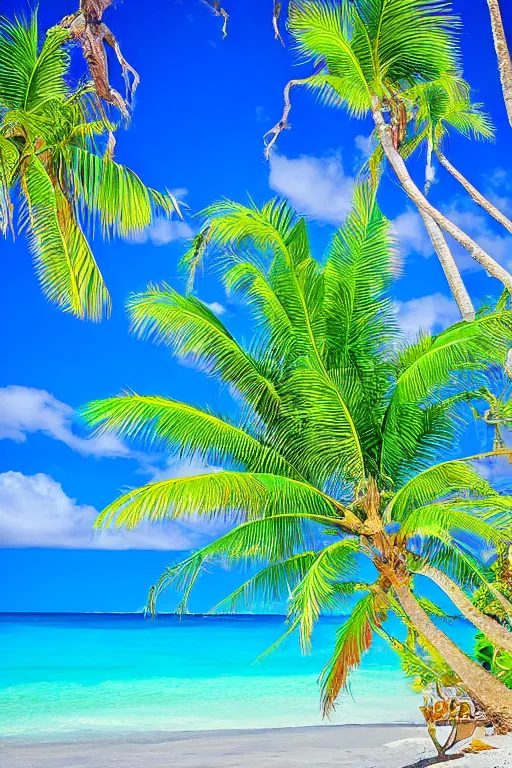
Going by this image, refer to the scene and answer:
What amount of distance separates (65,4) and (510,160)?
16.4 metres

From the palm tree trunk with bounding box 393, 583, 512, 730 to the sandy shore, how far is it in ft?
0.92

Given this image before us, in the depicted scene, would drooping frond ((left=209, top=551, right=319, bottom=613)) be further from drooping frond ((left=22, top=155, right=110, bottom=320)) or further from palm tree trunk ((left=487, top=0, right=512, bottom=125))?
palm tree trunk ((left=487, top=0, right=512, bottom=125))

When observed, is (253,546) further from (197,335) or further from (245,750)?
(245,750)

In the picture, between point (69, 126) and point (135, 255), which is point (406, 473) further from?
point (135, 255)

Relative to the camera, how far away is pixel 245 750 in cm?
1077

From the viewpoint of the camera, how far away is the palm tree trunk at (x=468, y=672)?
7.44 meters

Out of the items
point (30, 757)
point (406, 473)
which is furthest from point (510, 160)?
point (30, 757)

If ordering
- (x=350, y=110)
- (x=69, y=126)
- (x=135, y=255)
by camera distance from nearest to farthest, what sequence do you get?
(x=69, y=126) < (x=350, y=110) < (x=135, y=255)

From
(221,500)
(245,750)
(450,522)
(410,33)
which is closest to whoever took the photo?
(450,522)

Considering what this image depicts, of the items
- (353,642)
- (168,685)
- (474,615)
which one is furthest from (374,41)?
(168,685)

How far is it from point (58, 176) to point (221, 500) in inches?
130

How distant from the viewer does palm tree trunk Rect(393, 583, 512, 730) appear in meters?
7.44

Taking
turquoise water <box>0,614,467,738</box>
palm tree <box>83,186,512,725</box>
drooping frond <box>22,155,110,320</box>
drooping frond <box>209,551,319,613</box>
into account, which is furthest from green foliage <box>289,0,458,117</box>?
turquoise water <box>0,614,467,738</box>

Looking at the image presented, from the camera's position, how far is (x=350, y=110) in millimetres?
9469
